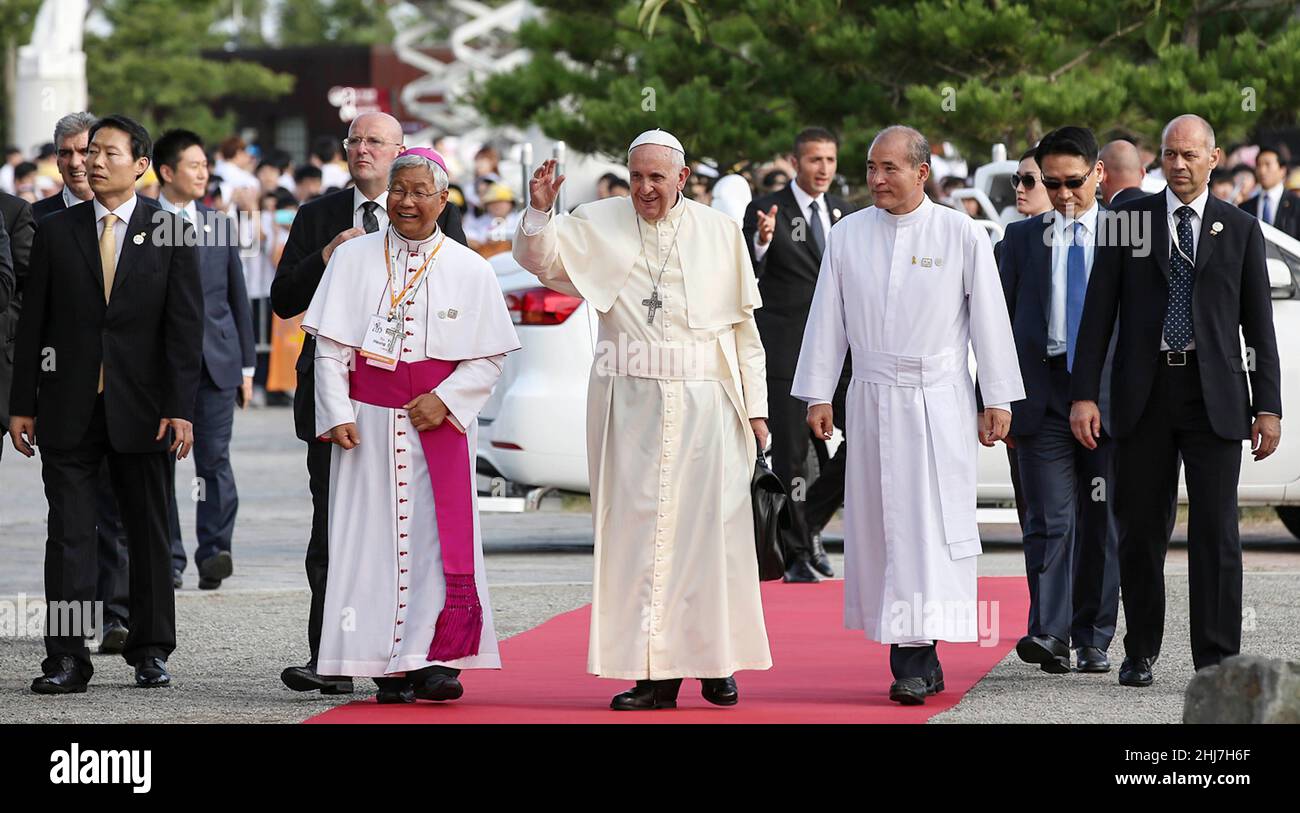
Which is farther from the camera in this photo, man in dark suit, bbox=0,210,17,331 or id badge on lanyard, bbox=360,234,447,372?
man in dark suit, bbox=0,210,17,331

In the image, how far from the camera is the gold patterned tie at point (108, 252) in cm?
844

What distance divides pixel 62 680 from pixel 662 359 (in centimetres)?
237

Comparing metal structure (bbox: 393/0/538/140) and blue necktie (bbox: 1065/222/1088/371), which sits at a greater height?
metal structure (bbox: 393/0/538/140)

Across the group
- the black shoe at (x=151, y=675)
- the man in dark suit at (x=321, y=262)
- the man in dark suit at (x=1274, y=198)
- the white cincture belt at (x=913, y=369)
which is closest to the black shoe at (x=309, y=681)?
the man in dark suit at (x=321, y=262)

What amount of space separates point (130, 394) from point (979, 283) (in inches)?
117

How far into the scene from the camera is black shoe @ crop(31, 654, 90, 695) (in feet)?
27.0

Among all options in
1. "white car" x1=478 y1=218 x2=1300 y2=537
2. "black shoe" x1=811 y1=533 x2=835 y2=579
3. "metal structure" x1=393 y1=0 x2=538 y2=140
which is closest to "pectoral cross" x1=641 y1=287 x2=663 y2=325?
"black shoe" x1=811 y1=533 x2=835 y2=579

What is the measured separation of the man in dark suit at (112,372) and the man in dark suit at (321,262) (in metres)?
0.39

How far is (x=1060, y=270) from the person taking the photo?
900cm

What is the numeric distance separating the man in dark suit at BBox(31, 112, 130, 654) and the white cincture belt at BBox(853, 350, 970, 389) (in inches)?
113

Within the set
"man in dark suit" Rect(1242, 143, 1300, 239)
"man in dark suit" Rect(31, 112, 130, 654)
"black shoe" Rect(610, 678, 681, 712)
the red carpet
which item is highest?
"man in dark suit" Rect(1242, 143, 1300, 239)

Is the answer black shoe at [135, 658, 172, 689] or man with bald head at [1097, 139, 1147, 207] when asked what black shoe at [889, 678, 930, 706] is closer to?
black shoe at [135, 658, 172, 689]

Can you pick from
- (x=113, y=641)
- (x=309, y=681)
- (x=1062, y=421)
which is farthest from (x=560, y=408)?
(x=309, y=681)

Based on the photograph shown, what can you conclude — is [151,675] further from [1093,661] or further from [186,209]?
[186,209]
